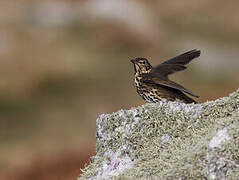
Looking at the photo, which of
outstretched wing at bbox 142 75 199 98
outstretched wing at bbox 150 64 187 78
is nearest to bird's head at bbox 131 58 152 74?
outstretched wing at bbox 150 64 187 78

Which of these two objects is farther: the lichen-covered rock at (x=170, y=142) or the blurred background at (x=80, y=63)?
the blurred background at (x=80, y=63)

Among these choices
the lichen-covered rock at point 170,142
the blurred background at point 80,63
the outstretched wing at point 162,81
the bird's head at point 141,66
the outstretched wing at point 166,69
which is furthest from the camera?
the blurred background at point 80,63

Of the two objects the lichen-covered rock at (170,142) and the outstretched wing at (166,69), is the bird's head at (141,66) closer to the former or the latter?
the outstretched wing at (166,69)

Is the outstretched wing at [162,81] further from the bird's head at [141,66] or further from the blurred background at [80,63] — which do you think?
the blurred background at [80,63]

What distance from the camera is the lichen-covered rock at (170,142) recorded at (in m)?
4.99

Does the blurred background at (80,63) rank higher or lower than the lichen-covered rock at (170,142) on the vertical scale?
higher

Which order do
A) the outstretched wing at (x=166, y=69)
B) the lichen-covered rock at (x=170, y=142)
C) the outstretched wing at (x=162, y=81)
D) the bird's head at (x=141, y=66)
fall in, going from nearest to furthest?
the lichen-covered rock at (x=170, y=142), the outstretched wing at (x=162, y=81), the outstretched wing at (x=166, y=69), the bird's head at (x=141, y=66)

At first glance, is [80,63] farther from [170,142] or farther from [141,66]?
[170,142]

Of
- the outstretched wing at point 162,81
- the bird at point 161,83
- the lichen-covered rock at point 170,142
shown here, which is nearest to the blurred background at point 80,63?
the bird at point 161,83

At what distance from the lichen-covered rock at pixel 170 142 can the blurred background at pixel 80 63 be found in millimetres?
11087

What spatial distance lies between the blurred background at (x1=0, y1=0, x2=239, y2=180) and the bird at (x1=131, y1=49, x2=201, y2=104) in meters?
8.65

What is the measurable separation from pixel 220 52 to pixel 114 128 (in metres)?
28.8

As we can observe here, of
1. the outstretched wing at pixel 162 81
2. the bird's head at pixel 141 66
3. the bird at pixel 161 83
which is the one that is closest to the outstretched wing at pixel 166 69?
the bird at pixel 161 83

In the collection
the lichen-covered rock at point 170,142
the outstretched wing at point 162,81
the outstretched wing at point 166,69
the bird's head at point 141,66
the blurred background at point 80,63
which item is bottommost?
the lichen-covered rock at point 170,142
